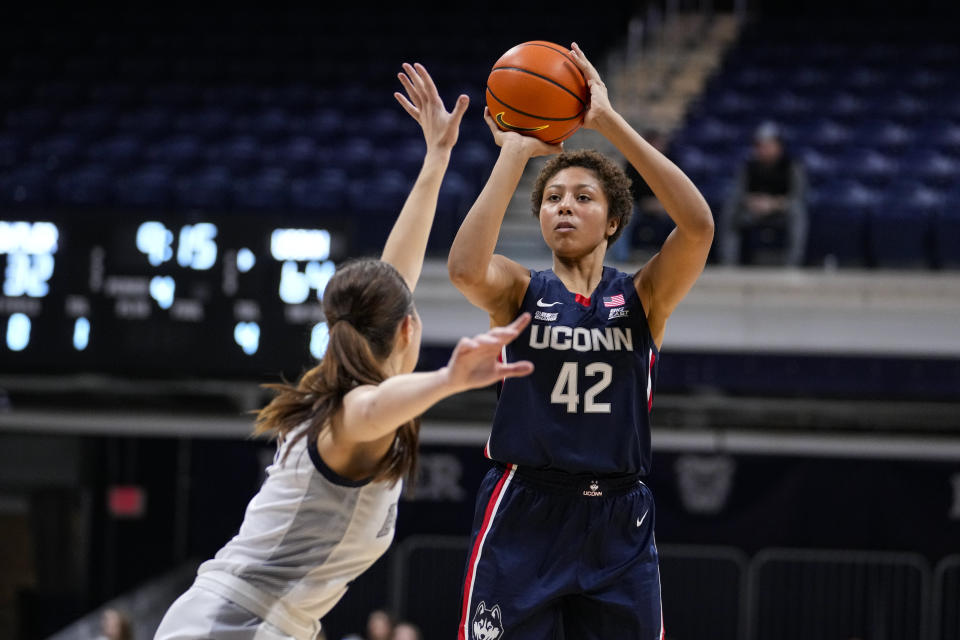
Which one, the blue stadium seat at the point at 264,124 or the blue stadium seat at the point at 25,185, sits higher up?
the blue stadium seat at the point at 264,124

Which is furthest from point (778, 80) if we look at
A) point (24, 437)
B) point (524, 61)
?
point (524, 61)

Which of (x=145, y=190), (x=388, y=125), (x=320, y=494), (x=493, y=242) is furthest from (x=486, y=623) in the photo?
(x=388, y=125)

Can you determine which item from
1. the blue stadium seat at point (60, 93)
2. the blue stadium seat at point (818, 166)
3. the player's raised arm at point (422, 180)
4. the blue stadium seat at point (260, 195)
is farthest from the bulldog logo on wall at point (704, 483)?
the player's raised arm at point (422, 180)

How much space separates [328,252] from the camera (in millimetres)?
7754

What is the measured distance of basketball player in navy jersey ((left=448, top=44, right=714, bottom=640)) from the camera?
10.2ft

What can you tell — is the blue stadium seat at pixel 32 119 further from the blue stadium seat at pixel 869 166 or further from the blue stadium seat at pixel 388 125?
the blue stadium seat at pixel 869 166

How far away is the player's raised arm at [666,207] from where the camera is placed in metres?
3.13

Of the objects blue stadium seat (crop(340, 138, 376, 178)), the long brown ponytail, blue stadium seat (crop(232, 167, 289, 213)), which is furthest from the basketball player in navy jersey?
blue stadium seat (crop(340, 138, 376, 178))

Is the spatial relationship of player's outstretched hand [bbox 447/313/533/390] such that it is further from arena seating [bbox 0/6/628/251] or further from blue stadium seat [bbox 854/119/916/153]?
blue stadium seat [bbox 854/119/916/153]

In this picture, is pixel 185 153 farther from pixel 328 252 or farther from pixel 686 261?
pixel 686 261

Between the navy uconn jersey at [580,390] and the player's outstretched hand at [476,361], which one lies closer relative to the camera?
the player's outstretched hand at [476,361]

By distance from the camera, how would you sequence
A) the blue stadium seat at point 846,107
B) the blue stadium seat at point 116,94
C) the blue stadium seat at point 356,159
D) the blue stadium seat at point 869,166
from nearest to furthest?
the blue stadium seat at point 869,166 → the blue stadium seat at point 356,159 → the blue stadium seat at point 846,107 → the blue stadium seat at point 116,94

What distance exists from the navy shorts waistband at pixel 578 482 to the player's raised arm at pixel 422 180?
627 mm

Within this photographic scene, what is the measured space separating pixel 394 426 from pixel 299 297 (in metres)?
5.39
